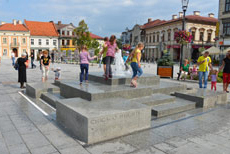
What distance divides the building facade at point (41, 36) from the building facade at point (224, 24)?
147 ft

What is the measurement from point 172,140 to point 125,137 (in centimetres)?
91

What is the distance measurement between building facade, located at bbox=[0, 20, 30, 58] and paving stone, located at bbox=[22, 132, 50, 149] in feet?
200

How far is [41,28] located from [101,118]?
65.9 meters

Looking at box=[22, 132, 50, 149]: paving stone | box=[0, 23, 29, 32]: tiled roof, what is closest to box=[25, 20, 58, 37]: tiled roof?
box=[0, 23, 29, 32]: tiled roof

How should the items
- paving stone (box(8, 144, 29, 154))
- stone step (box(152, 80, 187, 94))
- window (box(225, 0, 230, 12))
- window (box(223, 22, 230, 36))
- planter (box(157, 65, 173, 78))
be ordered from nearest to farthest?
paving stone (box(8, 144, 29, 154)), stone step (box(152, 80, 187, 94)), planter (box(157, 65, 173, 78)), window (box(225, 0, 230, 12)), window (box(223, 22, 230, 36))

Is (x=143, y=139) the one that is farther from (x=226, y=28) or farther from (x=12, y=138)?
(x=226, y=28)

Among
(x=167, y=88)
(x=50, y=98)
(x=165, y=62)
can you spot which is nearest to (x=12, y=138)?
(x=50, y=98)

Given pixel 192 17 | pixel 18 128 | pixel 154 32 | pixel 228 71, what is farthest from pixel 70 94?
pixel 154 32

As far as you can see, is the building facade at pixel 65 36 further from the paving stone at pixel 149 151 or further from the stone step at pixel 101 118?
the paving stone at pixel 149 151

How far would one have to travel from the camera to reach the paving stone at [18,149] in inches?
135

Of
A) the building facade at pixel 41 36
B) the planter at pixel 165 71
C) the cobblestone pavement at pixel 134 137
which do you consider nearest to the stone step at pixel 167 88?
the cobblestone pavement at pixel 134 137

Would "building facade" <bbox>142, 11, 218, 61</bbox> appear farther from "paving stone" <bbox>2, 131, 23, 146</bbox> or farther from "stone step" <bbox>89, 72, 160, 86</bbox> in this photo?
"paving stone" <bbox>2, 131, 23, 146</bbox>

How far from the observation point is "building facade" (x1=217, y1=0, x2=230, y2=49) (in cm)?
3283

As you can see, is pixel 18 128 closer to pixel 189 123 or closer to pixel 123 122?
pixel 123 122
